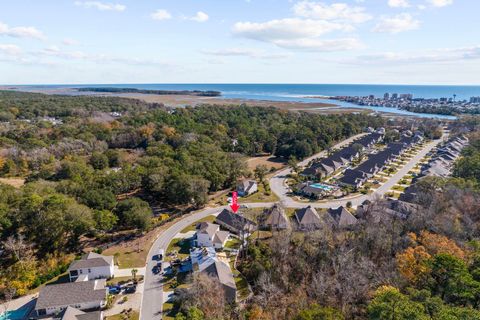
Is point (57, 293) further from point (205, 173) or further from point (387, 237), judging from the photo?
point (387, 237)

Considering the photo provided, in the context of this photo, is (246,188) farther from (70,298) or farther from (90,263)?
(70,298)

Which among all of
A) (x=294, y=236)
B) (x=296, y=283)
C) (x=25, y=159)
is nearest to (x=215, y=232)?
(x=294, y=236)

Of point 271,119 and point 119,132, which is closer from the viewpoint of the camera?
point 119,132

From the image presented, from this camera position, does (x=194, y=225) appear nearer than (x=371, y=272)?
No

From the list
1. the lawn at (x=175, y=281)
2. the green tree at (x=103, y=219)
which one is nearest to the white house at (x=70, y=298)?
the lawn at (x=175, y=281)

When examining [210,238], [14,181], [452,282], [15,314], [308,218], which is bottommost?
[15,314]

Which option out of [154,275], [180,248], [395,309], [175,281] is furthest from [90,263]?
[395,309]

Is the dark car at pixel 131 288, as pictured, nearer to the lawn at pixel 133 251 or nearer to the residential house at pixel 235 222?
the lawn at pixel 133 251
